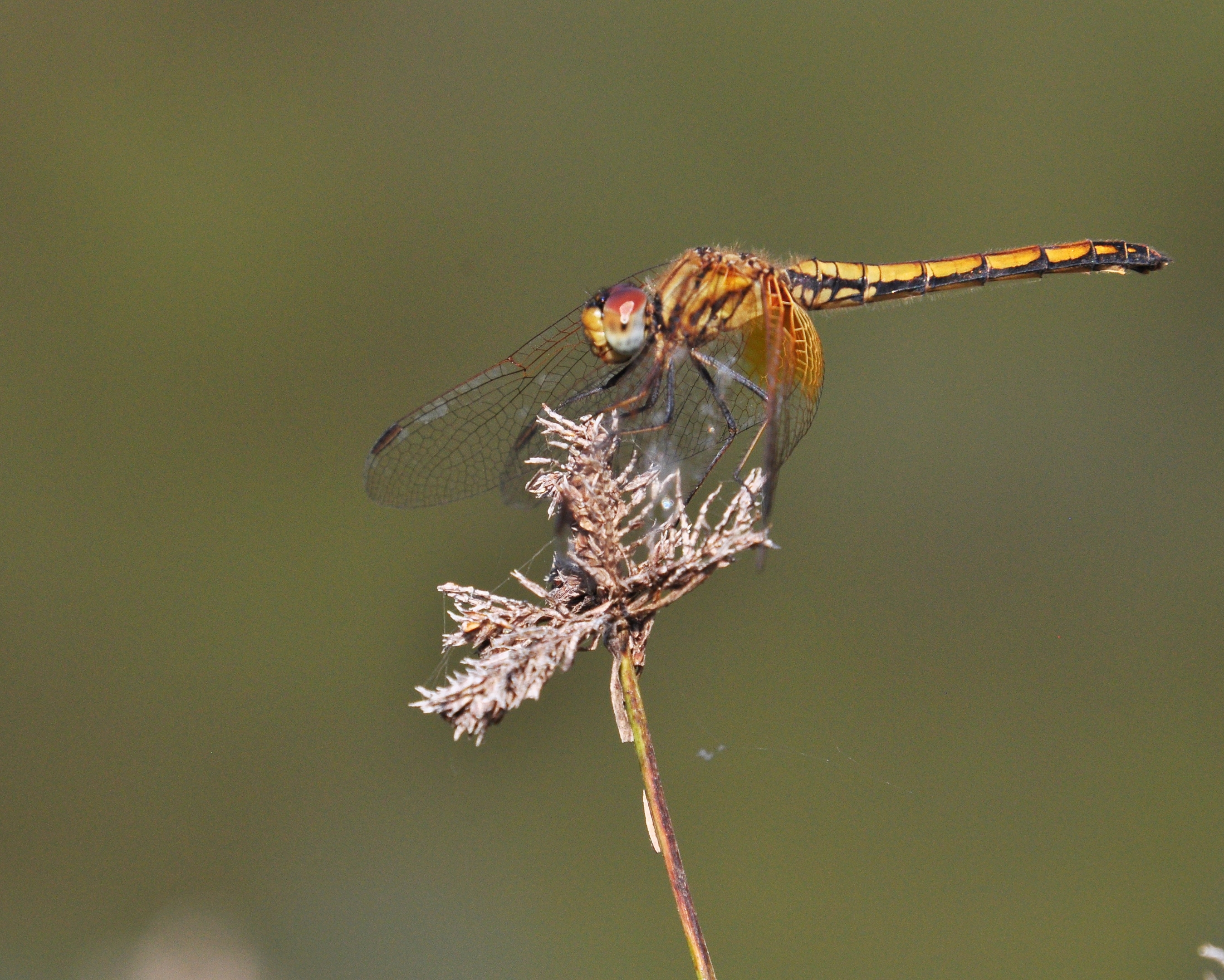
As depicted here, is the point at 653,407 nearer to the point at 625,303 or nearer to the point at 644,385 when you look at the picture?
the point at 644,385

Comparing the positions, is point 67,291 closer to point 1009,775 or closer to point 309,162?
point 309,162

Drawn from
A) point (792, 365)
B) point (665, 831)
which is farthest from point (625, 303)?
point (665, 831)

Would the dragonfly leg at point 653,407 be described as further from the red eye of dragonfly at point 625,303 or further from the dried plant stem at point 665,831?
the dried plant stem at point 665,831

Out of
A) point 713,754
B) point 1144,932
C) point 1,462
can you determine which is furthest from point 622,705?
point 1,462

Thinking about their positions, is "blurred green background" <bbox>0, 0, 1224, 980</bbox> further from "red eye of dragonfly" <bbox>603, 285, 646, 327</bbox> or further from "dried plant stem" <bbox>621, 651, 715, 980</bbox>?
"dried plant stem" <bbox>621, 651, 715, 980</bbox>

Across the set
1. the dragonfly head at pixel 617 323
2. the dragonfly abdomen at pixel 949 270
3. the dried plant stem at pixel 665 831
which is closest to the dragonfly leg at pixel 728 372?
the dragonfly head at pixel 617 323

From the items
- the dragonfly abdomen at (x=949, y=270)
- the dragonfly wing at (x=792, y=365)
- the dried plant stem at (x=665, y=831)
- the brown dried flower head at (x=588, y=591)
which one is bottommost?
the dried plant stem at (x=665, y=831)
